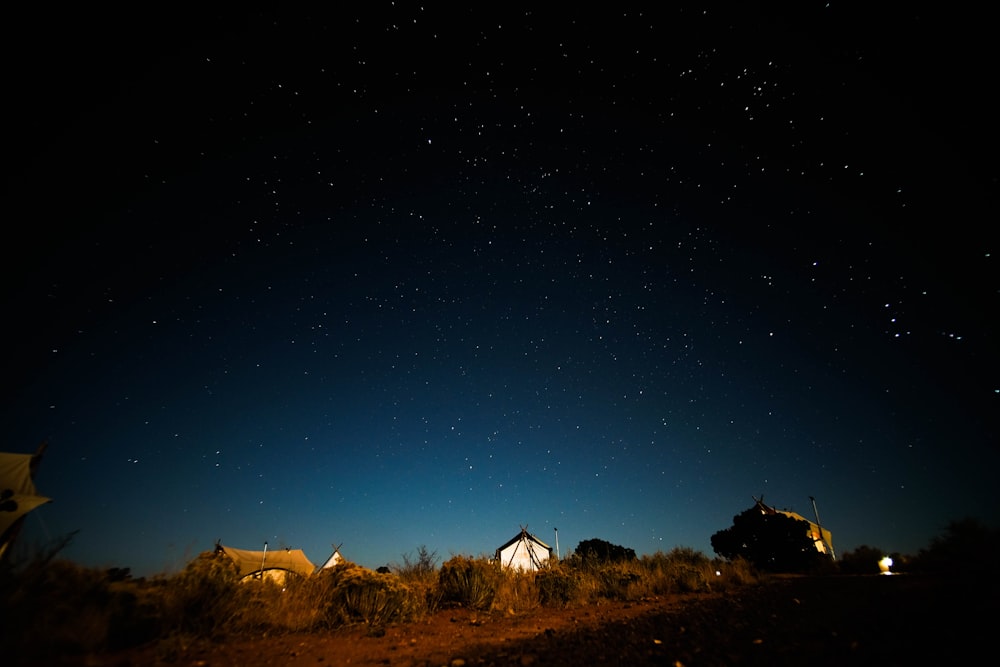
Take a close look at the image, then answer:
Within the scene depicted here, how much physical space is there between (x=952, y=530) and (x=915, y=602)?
603cm

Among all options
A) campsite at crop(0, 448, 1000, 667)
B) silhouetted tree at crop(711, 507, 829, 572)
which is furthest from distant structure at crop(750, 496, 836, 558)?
campsite at crop(0, 448, 1000, 667)

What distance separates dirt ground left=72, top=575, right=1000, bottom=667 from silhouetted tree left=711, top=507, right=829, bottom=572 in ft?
71.1

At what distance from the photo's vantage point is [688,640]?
11.7 feet

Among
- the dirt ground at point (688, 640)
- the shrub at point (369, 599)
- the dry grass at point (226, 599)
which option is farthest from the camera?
the shrub at point (369, 599)

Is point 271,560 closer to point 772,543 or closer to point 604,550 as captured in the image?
point 604,550

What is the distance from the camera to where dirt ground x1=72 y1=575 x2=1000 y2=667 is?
9.46 ft

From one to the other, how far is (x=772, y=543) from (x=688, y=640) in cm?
2638

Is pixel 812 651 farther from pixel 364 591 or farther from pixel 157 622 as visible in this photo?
pixel 157 622

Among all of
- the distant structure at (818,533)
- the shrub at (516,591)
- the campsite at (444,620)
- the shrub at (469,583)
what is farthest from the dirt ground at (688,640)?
the distant structure at (818,533)

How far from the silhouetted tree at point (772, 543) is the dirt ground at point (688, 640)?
21658 mm

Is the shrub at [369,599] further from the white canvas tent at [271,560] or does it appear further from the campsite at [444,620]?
the white canvas tent at [271,560]

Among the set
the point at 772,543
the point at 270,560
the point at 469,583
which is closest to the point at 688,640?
the point at 469,583

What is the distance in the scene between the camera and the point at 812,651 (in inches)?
116

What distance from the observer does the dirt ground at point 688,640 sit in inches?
113
